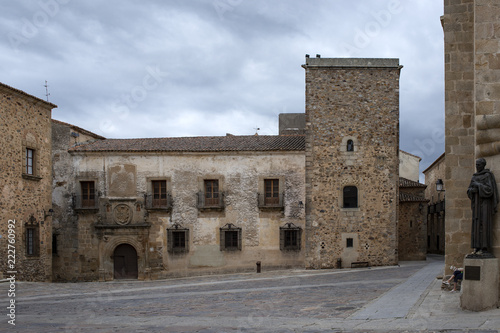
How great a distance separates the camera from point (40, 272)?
21359mm

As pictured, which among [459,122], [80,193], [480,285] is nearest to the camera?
[480,285]

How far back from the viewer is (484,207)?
8945 millimetres

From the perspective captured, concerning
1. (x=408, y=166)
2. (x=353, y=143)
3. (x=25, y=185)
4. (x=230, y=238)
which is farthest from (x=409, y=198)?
(x=25, y=185)

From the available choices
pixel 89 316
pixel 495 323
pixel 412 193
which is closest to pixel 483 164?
pixel 495 323

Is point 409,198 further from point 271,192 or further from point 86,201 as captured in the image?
point 86,201

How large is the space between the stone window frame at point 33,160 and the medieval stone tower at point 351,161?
1061 cm

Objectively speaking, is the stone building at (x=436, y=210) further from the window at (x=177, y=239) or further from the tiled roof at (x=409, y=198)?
the window at (x=177, y=239)

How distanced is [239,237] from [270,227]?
1.37 metres

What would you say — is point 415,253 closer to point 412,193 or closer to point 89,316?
point 412,193

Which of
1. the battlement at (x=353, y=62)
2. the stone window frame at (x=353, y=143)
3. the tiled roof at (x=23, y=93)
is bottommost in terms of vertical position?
the stone window frame at (x=353, y=143)

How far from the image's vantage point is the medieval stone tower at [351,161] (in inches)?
910

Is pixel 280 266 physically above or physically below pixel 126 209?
below

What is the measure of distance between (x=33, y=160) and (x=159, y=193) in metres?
5.48

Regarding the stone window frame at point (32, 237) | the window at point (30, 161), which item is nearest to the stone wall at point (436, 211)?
the stone window frame at point (32, 237)
